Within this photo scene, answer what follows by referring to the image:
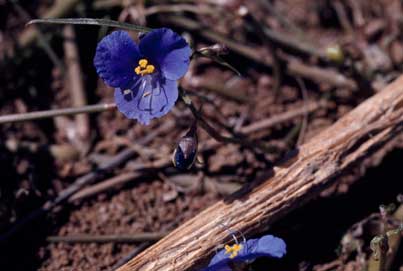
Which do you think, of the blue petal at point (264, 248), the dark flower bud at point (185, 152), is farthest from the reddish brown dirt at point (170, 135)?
the blue petal at point (264, 248)

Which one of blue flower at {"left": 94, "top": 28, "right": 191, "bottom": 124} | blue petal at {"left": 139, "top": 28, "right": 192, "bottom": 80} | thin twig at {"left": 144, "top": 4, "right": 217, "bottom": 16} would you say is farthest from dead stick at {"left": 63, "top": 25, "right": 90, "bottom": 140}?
blue petal at {"left": 139, "top": 28, "right": 192, "bottom": 80}

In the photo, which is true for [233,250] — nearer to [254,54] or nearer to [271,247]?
[271,247]

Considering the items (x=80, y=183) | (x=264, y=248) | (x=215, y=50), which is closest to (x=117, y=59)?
(x=215, y=50)

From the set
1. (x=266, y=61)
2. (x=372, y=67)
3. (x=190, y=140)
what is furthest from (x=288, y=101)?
(x=190, y=140)

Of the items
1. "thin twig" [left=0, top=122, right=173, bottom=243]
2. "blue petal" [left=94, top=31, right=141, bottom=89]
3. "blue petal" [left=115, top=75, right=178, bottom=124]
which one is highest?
"blue petal" [left=94, top=31, right=141, bottom=89]

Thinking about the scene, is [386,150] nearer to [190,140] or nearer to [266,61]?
[266,61]

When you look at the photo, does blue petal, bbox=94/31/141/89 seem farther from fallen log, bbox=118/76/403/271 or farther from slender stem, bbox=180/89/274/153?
fallen log, bbox=118/76/403/271
